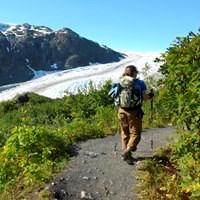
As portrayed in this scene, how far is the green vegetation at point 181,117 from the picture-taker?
6.57 m

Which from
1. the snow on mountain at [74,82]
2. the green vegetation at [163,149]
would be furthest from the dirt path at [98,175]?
the snow on mountain at [74,82]

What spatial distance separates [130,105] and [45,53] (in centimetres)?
19088

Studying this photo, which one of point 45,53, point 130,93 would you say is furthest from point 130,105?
point 45,53

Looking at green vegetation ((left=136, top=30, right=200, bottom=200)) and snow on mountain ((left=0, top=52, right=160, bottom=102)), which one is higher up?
green vegetation ((left=136, top=30, right=200, bottom=200))

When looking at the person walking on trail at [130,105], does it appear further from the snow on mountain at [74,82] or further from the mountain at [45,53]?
the mountain at [45,53]

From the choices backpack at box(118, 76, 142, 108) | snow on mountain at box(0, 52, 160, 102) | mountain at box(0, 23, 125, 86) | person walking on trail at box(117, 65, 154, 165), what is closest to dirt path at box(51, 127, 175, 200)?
person walking on trail at box(117, 65, 154, 165)

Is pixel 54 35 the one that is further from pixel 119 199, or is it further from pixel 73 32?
pixel 119 199

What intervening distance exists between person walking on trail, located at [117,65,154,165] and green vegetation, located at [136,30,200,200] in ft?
3.91

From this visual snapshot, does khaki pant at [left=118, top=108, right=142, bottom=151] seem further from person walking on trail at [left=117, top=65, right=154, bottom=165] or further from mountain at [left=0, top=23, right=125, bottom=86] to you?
mountain at [left=0, top=23, right=125, bottom=86]

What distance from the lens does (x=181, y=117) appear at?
691 cm

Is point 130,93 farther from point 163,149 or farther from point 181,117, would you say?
point 181,117

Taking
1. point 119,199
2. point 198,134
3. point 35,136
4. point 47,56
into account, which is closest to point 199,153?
point 198,134

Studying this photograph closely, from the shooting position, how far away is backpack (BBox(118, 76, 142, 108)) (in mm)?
9375

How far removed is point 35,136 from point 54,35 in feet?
619
